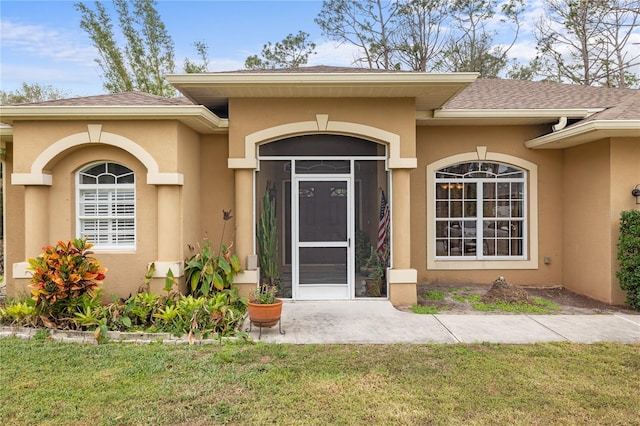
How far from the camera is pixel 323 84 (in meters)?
7.31

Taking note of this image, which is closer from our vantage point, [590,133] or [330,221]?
[590,133]

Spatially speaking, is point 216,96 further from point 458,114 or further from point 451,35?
point 451,35

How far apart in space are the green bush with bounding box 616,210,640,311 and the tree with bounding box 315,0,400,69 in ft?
53.6

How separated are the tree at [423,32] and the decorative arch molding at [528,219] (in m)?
13.7

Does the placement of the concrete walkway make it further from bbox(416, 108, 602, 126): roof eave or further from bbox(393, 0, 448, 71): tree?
bbox(393, 0, 448, 71): tree

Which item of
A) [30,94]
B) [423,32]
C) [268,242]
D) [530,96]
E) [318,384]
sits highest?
[423,32]

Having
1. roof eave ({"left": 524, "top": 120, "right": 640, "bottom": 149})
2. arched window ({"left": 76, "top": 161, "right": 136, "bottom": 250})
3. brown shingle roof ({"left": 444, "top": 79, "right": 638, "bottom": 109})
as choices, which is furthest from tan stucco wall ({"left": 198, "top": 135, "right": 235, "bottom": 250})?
roof eave ({"left": 524, "top": 120, "right": 640, "bottom": 149})

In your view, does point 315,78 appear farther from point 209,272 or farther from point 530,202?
point 530,202

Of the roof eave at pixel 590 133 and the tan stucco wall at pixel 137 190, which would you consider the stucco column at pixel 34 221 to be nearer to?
the tan stucco wall at pixel 137 190

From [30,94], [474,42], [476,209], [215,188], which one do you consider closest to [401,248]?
[476,209]

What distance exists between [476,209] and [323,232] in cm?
387

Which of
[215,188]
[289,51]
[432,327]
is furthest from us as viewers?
[289,51]

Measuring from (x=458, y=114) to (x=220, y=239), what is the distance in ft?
18.0

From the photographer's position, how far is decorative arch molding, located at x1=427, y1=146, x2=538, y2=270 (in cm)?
A: 957
